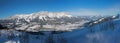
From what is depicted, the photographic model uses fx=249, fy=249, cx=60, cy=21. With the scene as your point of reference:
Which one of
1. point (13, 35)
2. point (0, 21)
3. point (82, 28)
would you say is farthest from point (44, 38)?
point (82, 28)

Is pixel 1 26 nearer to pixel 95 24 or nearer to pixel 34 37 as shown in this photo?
pixel 34 37

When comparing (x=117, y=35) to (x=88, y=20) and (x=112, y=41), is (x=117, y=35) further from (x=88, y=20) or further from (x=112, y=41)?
(x=88, y=20)

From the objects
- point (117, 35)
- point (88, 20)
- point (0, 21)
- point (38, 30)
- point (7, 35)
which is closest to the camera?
point (0, 21)

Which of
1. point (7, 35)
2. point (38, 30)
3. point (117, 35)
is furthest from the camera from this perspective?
point (38, 30)

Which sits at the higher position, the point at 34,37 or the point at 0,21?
the point at 0,21

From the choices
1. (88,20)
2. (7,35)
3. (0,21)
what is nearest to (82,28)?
(88,20)

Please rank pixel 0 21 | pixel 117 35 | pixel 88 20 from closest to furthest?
1. pixel 0 21
2. pixel 117 35
3. pixel 88 20

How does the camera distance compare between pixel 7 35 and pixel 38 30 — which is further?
pixel 38 30

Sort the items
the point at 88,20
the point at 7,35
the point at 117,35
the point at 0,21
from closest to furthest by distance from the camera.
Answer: the point at 0,21
the point at 117,35
the point at 7,35
the point at 88,20
